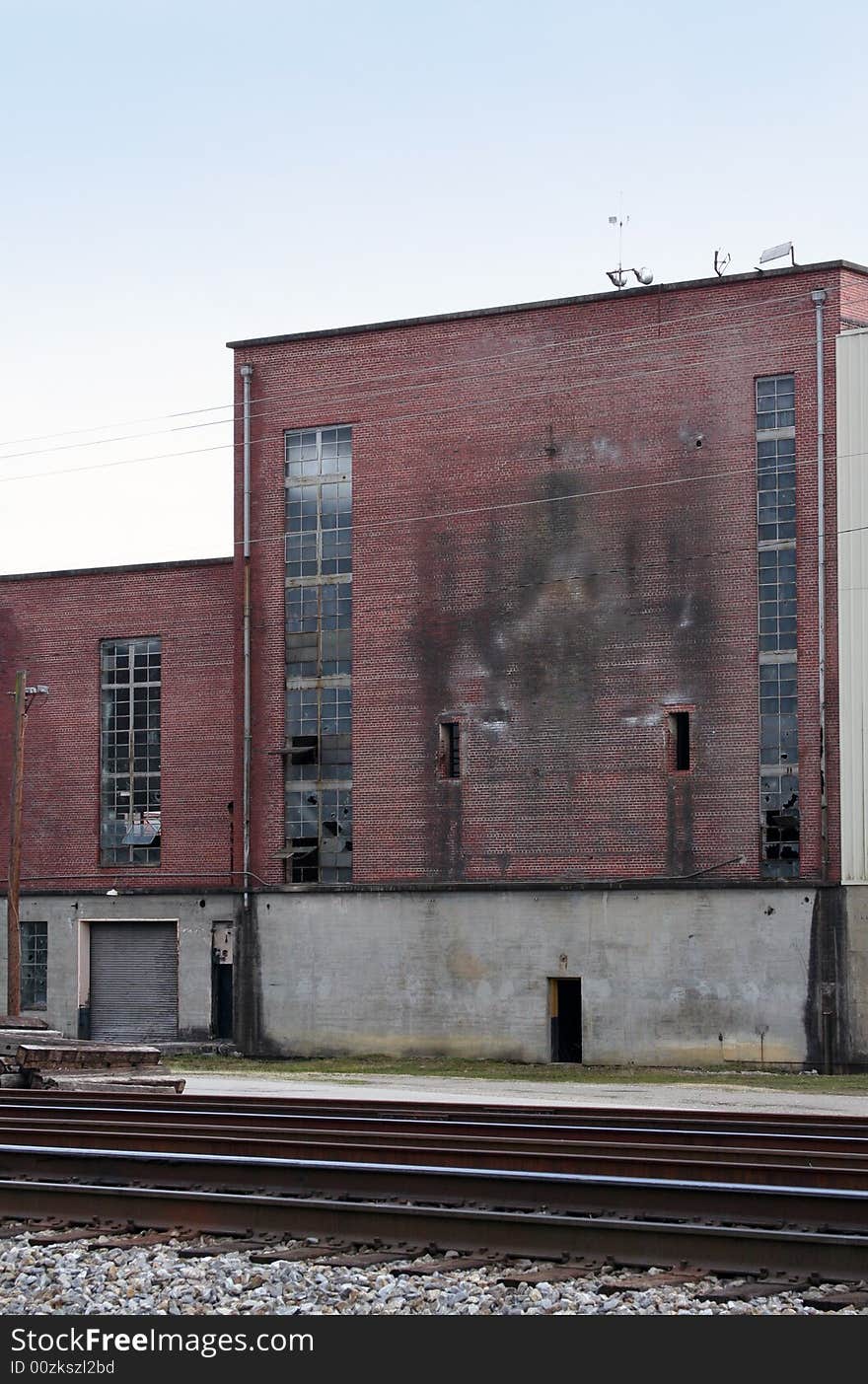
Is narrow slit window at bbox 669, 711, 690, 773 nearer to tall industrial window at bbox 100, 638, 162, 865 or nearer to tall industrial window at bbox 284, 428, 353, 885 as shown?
tall industrial window at bbox 284, 428, 353, 885

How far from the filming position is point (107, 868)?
4950 centimetres

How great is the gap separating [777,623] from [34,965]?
21.7 meters

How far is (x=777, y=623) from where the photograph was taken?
129 feet

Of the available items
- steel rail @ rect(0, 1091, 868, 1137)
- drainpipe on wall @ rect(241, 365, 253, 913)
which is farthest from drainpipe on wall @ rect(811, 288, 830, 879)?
steel rail @ rect(0, 1091, 868, 1137)

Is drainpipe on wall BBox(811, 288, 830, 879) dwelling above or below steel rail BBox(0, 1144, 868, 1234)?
above

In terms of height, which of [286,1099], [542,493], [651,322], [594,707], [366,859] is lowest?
[286,1099]

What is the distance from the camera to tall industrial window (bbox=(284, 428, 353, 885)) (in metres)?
44.3

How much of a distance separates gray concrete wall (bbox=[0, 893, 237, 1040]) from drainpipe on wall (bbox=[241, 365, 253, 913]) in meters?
1.41

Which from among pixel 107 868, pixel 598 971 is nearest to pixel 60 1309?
pixel 598 971

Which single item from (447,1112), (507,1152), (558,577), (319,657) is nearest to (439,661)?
Result: (319,657)

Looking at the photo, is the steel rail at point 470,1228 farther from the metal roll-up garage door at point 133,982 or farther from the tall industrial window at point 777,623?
the metal roll-up garage door at point 133,982

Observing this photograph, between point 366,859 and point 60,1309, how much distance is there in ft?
107

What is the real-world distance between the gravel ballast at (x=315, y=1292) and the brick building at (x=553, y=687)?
88.9 feet

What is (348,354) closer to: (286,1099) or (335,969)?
(335,969)
